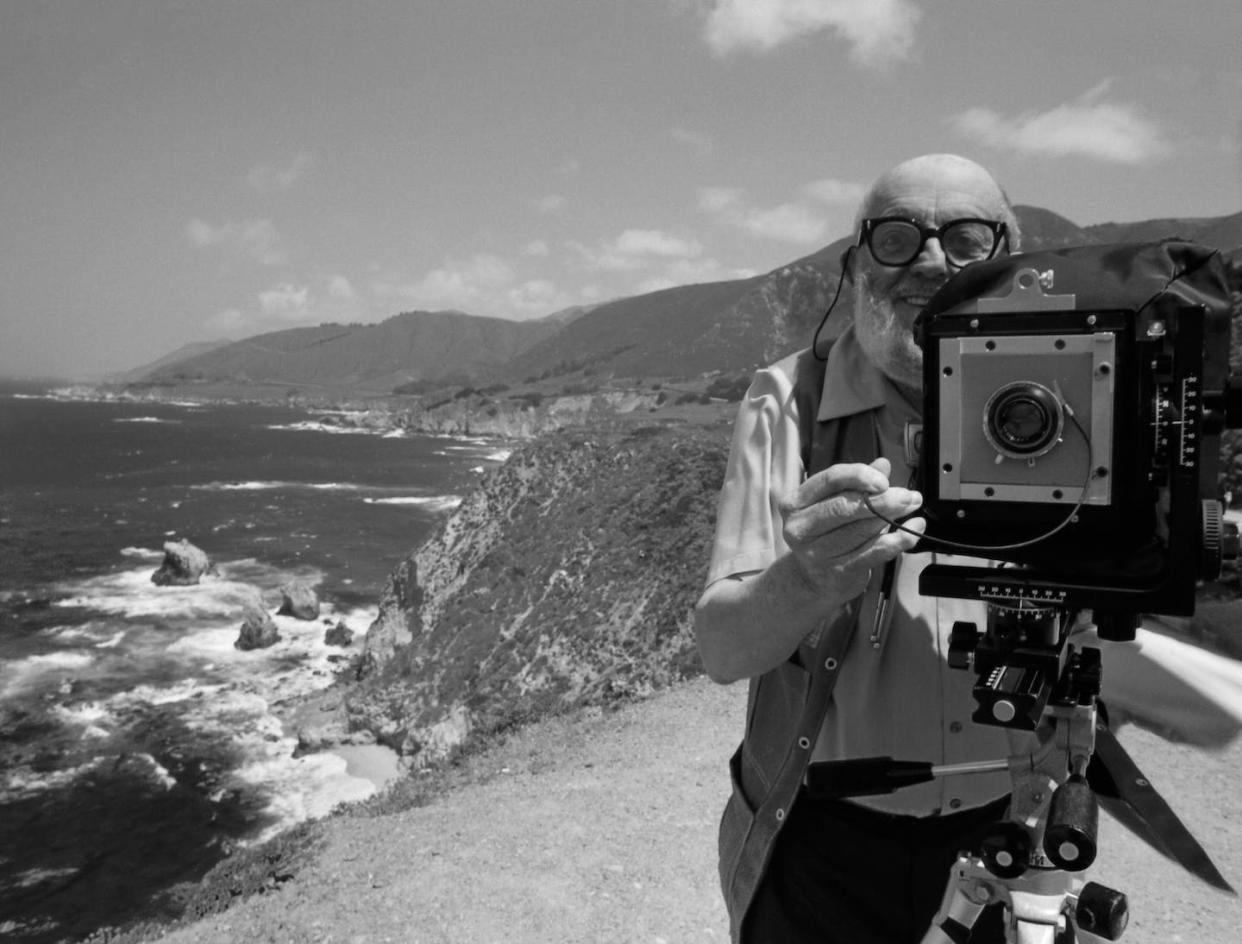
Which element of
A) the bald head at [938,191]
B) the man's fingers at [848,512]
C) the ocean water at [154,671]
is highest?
the bald head at [938,191]

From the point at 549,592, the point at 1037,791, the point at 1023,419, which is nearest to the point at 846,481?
the point at 1023,419

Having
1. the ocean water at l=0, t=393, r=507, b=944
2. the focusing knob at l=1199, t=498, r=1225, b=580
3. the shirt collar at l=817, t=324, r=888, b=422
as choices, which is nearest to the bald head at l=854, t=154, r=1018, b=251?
the shirt collar at l=817, t=324, r=888, b=422

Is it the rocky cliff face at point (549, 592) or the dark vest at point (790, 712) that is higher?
the dark vest at point (790, 712)

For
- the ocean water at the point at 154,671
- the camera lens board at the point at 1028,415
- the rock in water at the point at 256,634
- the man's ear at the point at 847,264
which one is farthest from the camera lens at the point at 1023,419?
the rock in water at the point at 256,634

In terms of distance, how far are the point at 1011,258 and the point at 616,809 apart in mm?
6564

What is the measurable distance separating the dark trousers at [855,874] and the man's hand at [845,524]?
2.32 ft

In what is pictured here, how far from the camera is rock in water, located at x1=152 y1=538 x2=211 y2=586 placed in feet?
133

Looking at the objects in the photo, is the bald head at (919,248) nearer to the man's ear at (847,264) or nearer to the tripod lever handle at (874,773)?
the man's ear at (847,264)

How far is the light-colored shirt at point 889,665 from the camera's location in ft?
6.81

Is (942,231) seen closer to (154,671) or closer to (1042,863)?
(1042,863)

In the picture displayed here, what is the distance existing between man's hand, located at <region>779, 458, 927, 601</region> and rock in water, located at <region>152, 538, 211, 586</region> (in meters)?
42.9

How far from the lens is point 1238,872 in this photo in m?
5.92

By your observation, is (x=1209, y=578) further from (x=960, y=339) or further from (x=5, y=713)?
(x=5, y=713)

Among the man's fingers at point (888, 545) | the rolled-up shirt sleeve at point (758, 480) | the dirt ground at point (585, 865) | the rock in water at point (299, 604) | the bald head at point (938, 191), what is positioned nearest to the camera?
the man's fingers at point (888, 545)
